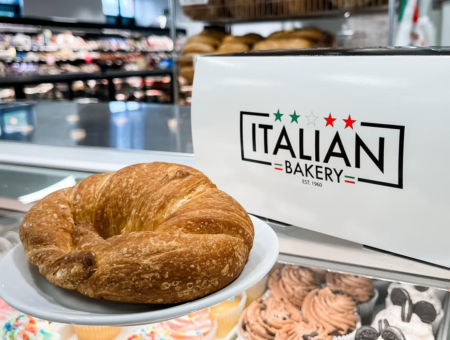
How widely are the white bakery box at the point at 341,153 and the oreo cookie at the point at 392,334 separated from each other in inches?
1.5

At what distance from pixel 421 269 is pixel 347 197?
0.14m

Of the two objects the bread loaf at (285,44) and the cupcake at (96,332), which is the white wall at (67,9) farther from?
the cupcake at (96,332)

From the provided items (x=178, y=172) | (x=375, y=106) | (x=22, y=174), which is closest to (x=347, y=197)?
(x=375, y=106)

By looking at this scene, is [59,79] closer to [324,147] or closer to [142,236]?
[324,147]

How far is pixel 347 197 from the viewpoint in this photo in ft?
2.14

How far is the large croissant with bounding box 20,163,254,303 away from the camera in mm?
432

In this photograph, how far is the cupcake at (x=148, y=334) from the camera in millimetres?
833

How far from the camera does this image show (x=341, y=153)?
0.64 metres

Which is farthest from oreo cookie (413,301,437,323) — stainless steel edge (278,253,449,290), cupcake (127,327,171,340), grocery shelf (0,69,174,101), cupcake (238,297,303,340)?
grocery shelf (0,69,174,101)

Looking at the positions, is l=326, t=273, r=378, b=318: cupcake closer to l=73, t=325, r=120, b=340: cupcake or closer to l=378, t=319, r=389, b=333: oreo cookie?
l=378, t=319, r=389, b=333: oreo cookie

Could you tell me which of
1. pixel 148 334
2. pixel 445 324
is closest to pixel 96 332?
pixel 148 334

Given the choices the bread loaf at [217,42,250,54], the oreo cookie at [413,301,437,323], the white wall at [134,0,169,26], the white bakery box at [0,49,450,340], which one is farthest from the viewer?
the white wall at [134,0,169,26]

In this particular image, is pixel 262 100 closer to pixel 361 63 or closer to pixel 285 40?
pixel 361 63

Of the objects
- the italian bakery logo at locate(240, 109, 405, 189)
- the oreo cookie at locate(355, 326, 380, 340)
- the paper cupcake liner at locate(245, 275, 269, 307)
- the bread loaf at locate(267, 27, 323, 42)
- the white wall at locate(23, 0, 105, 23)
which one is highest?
the white wall at locate(23, 0, 105, 23)
